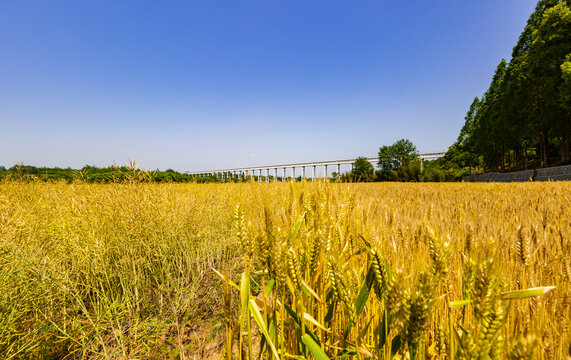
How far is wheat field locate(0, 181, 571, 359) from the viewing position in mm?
562

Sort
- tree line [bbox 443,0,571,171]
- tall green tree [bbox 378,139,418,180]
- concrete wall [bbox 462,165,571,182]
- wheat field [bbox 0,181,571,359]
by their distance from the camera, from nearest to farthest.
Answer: wheat field [bbox 0,181,571,359], concrete wall [bbox 462,165,571,182], tree line [bbox 443,0,571,171], tall green tree [bbox 378,139,418,180]

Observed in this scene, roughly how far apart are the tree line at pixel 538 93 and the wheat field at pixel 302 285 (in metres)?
20.6

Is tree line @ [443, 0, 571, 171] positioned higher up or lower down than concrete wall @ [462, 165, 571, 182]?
higher up

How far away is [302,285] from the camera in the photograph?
79cm

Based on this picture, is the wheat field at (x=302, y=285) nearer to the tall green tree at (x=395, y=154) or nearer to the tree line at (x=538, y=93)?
the tree line at (x=538, y=93)

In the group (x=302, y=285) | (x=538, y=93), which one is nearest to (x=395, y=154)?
(x=538, y=93)

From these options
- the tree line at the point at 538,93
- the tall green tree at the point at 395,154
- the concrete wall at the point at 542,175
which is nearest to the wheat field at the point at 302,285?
the concrete wall at the point at 542,175

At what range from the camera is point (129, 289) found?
2188mm

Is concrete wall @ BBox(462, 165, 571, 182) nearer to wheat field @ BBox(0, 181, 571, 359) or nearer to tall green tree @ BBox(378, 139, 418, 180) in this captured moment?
wheat field @ BBox(0, 181, 571, 359)

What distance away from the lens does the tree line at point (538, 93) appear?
1559cm

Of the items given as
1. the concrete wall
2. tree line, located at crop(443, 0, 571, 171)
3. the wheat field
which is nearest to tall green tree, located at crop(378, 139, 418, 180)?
tree line, located at crop(443, 0, 571, 171)

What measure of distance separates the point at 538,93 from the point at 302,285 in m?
27.1

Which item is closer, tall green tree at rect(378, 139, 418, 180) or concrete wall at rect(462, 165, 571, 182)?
concrete wall at rect(462, 165, 571, 182)

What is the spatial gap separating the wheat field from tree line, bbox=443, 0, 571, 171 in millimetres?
20626
